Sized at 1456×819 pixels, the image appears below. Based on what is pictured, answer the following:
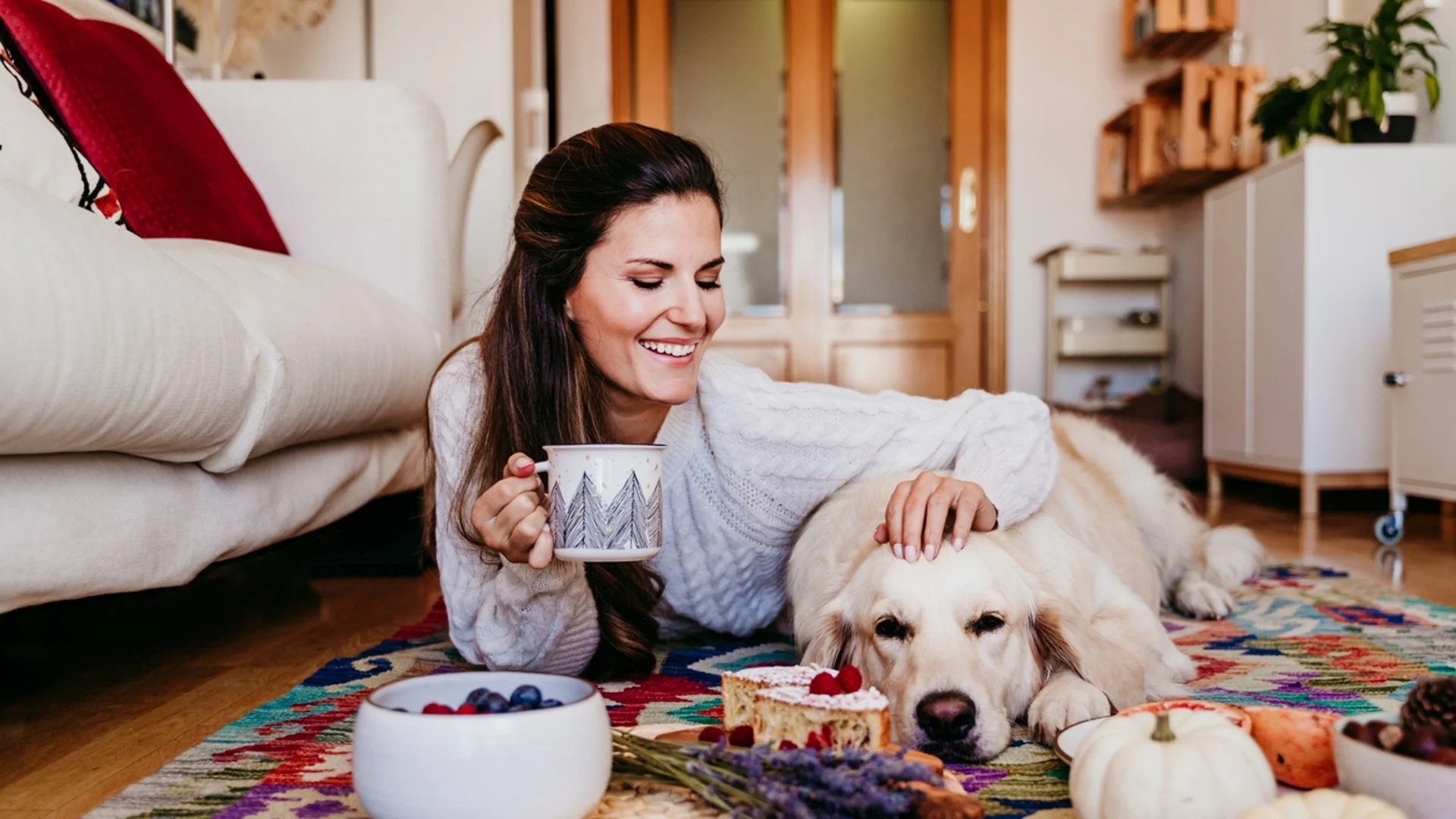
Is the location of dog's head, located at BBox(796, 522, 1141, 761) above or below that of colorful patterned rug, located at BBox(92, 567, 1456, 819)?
above

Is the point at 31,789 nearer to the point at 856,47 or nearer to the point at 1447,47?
the point at 1447,47

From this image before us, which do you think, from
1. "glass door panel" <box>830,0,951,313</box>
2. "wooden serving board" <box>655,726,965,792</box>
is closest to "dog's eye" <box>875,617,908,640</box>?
"wooden serving board" <box>655,726,965,792</box>

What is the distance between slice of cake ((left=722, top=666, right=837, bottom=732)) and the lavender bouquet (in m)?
0.20

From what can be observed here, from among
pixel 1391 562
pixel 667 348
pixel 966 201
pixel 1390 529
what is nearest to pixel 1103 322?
pixel 966 201

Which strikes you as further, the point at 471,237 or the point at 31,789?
the point at 471,237

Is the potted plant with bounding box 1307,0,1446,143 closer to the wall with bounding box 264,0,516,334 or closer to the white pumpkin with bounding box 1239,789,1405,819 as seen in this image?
the wall with bounding box 264,0,516,334

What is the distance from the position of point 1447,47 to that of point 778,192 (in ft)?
10.3

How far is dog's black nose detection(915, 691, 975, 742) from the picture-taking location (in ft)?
4.00

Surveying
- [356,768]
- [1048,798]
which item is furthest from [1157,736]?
[356,768]

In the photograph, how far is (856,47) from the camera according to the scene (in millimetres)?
5977

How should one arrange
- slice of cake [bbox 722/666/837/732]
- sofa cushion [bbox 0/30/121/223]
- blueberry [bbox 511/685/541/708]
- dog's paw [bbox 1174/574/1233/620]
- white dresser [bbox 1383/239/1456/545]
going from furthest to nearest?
white dresser [bbox 1383/239/1456/545] < dog's paw [bbox 1174/574/1233/620] < sofa cushion [bbox 0/30/121/223] < slice of cake [bbox 722/666/837/732] < blueberry [bbox 511/685/541/708]

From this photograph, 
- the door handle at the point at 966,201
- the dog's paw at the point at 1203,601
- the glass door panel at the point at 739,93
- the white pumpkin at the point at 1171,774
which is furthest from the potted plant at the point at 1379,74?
the white pumpkin at the point at 1171,774

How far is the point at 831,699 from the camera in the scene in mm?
1112

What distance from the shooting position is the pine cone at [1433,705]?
888 millimetres
